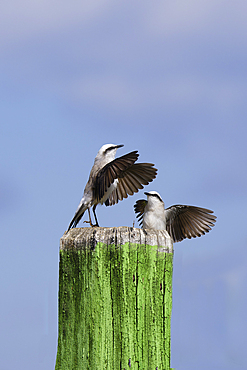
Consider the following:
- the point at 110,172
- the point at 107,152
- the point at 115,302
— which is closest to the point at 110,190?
the point at 110,172

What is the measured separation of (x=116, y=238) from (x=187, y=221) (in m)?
2.81

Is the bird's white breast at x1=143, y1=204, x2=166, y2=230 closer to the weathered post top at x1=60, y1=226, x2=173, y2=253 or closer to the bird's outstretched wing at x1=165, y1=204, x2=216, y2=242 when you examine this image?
the bird's outstretched wing at x1=165, y1=204, x2=216, y2=242

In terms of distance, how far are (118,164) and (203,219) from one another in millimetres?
1830

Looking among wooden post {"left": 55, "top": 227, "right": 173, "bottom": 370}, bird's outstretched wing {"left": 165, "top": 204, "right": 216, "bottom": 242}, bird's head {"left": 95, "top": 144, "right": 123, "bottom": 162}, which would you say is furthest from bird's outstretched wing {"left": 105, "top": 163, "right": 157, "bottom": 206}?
wooden post {"left": 55, "top": 227, "right": 173, "bottom": 370}

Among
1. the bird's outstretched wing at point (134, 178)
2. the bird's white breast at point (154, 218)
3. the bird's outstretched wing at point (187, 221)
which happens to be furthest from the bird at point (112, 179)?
the bird's outstretched wing at point (187, 221)

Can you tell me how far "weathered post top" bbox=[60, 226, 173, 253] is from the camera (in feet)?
12.2

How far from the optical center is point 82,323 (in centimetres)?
364

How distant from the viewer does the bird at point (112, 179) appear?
5.31m

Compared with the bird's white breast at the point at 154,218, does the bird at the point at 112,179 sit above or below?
above

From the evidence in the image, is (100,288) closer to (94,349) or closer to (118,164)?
(94,349)

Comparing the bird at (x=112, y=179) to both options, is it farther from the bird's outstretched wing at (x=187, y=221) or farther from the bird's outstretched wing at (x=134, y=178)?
the bird's outstretched wing at (x=187, y=221)

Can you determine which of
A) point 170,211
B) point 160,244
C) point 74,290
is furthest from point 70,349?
point 170,211

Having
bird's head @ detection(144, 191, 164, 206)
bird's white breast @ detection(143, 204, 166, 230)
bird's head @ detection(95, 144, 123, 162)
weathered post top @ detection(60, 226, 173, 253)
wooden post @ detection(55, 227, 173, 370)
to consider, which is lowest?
wooden post @ detection(55, 227, 173, 370)

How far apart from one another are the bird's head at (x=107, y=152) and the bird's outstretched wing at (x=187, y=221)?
1214 mm
